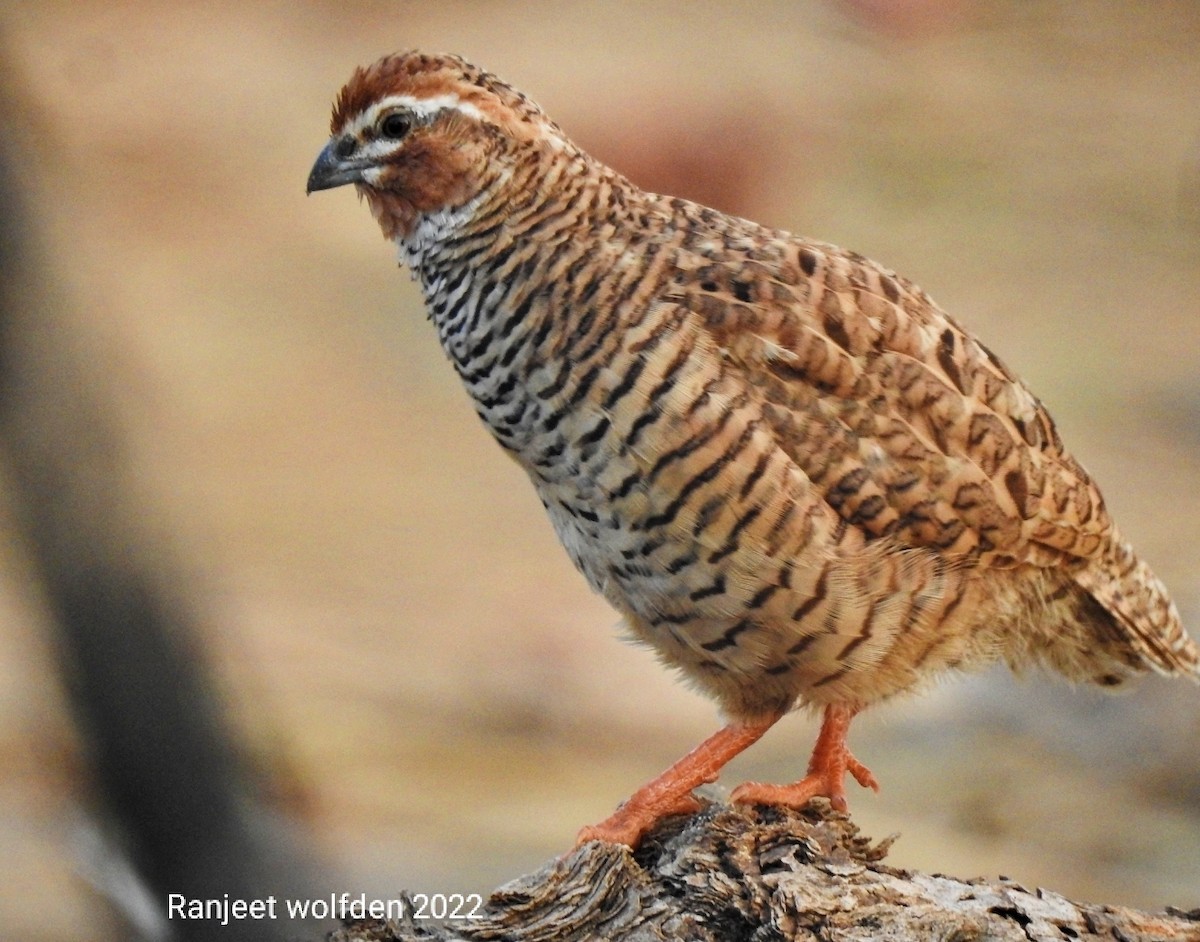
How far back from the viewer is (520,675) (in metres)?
9.00

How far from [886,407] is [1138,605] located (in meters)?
1.01

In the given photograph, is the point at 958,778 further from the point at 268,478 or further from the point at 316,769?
the point at 268,478

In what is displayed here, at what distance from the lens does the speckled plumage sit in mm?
3809

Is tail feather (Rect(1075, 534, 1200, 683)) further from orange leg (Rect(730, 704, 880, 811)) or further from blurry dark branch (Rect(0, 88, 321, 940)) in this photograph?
blurry dark branch (Rect(0, 88, 321, 940))

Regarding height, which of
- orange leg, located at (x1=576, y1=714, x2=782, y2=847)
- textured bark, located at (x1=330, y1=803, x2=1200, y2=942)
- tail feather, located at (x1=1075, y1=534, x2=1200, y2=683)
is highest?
tail feather, located at (x1=1075, y1=534, x2=1200, y2=683)

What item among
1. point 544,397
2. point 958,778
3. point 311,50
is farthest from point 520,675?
point 311,50

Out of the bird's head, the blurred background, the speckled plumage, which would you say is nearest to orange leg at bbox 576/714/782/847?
the speckled plumage

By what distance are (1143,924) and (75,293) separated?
2866 mm

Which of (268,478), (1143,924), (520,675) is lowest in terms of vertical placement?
(1143,924)

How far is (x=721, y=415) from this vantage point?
3.79 m

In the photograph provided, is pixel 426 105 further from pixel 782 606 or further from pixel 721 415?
pixel 782 606

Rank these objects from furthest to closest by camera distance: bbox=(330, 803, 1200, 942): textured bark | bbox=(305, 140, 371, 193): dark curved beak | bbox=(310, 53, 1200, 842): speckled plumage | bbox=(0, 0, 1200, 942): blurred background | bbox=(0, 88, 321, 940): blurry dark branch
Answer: bbox=(0, 0, 1200, 942): blurred background
bbox=(305, 140, 371, 193): dark curved beak
bbox=(310, 53, 1200, 842): speckled plumage
bbox=(330, 803, 1200, 942): textured bark
bbox=(0, 88, 321, 940): blurry dark branch

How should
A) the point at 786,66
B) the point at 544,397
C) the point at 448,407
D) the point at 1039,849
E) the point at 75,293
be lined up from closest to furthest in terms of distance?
the point at 75,293
the point at 544,397
the point at 1039,849
the point at 448,407
the point at 786,66

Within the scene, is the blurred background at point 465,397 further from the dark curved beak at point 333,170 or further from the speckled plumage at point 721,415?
the dark curved beak at point 333,170
